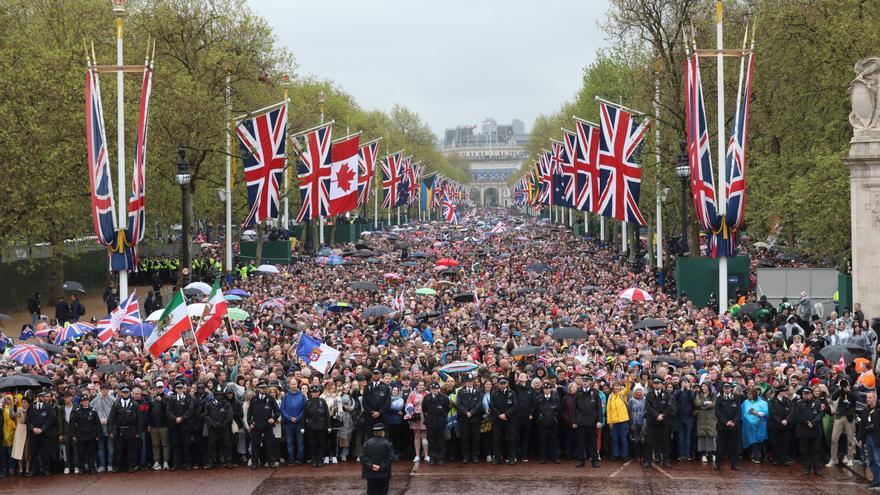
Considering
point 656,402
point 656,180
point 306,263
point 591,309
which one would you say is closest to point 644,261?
point 656,180

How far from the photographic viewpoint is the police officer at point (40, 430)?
1867 cm

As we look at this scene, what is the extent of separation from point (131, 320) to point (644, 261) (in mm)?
33962

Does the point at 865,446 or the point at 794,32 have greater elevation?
the point at 794,32

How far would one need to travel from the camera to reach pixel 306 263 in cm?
5491

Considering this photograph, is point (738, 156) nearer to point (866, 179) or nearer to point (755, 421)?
point (866, 179)

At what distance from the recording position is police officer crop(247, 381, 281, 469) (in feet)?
61.7

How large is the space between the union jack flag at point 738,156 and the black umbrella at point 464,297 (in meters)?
8.86

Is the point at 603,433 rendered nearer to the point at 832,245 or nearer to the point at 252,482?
the point at 252,482

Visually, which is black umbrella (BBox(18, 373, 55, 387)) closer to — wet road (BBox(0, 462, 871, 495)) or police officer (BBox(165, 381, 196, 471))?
wet road (BBox(0, 462, 871, 495))

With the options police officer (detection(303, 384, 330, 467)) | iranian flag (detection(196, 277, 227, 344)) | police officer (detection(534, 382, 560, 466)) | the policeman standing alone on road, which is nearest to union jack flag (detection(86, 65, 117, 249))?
iranian flag (detection(196, 277, 227, 344))

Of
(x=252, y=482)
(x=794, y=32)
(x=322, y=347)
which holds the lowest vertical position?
(x=252, y=482)

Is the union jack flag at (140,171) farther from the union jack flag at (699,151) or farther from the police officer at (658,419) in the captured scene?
the police officer at (658,419)

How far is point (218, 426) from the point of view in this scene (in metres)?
18.9

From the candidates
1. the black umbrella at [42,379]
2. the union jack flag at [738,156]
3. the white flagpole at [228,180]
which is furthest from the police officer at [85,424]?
the white flagpole at [228,180]
